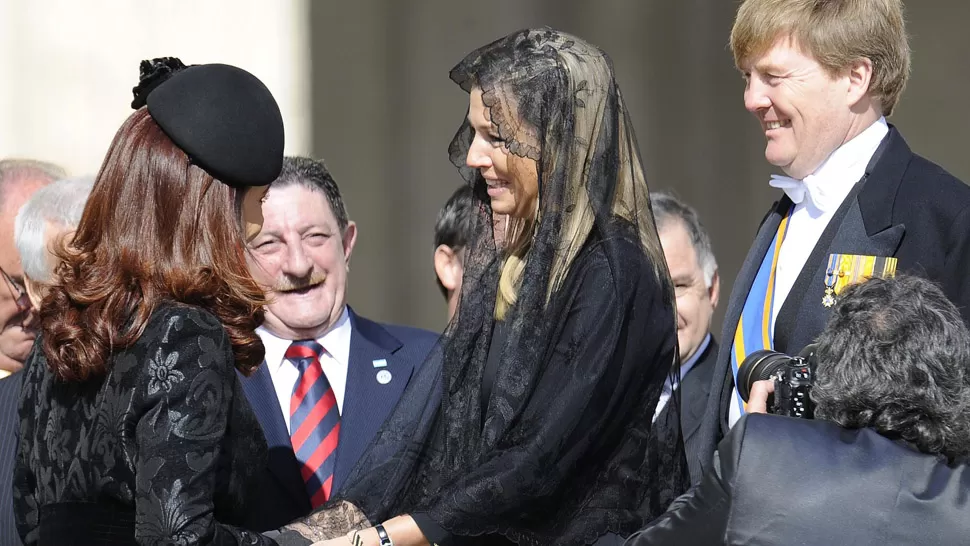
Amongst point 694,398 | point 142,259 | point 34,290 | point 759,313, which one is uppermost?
point 142,259

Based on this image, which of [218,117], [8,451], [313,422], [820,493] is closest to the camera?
[820,493]

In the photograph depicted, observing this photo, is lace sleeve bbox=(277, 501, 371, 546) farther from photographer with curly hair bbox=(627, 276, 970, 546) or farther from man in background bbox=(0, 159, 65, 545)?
man in background bbox=(0, 159, 65, 545)

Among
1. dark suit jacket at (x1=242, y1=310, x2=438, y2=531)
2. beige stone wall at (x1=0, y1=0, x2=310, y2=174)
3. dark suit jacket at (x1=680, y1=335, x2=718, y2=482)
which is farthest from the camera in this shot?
beige stone wall at (x1=0, y1=0, x2=310, y2=174)

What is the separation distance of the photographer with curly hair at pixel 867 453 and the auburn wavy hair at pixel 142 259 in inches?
37.4

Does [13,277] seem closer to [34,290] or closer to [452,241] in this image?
[34,290]

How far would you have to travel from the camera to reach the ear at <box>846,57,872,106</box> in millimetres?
2805

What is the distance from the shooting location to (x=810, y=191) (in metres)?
2.92

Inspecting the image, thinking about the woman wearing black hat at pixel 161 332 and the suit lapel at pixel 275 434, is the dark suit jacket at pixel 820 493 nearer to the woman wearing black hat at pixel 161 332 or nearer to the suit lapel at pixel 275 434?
the woman wearing black hat at pixel 161 332

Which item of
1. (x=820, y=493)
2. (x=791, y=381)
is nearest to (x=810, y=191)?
(x=791, y=381)

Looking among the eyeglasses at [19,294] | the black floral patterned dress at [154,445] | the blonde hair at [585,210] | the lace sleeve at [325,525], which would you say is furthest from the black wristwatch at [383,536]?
the eyeglasses at [19,294]

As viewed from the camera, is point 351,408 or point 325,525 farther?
point 351,408

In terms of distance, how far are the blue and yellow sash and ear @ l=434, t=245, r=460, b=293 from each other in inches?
51.5

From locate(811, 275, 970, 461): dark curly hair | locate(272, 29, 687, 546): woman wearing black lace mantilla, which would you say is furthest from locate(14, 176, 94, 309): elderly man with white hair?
locate(811, 275, 970, 461): dark curly hair

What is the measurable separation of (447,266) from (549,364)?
4.88 ft
